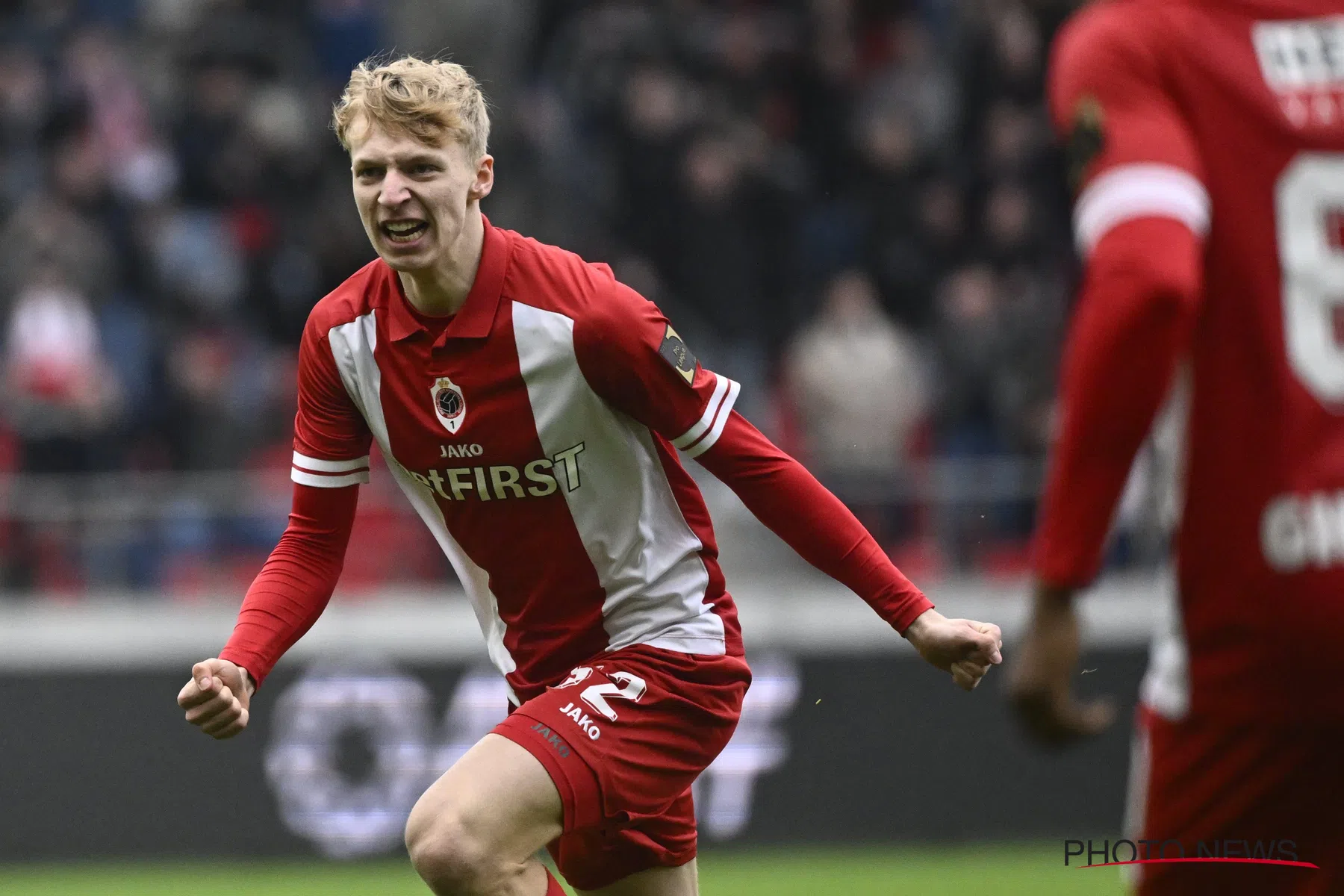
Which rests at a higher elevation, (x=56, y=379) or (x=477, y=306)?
(x=477, y=306)

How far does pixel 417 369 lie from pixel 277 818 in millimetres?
5425

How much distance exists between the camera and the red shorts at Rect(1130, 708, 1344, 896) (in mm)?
2877

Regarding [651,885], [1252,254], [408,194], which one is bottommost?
[651,885]

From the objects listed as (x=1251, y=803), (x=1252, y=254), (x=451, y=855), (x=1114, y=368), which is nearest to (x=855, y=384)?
(x=451, y=855)

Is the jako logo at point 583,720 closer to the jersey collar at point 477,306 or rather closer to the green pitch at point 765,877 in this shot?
the jersey collar at point 477,306

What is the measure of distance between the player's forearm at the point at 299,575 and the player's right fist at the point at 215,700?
175mm

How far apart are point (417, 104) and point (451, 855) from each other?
5.33ft

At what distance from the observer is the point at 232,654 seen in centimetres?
423

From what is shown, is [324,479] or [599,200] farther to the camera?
[599,200]

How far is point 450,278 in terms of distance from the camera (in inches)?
168

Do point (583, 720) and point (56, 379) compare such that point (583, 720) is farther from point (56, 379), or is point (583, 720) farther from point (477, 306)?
point (56, 379)

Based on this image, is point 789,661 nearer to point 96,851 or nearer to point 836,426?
point 836,426

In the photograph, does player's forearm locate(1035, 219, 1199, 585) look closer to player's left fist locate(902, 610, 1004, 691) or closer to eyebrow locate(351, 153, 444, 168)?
player's left fist locate(902, 610, 1004, 691)

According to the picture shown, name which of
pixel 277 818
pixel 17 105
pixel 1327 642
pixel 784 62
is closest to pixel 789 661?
pixel 277 818
